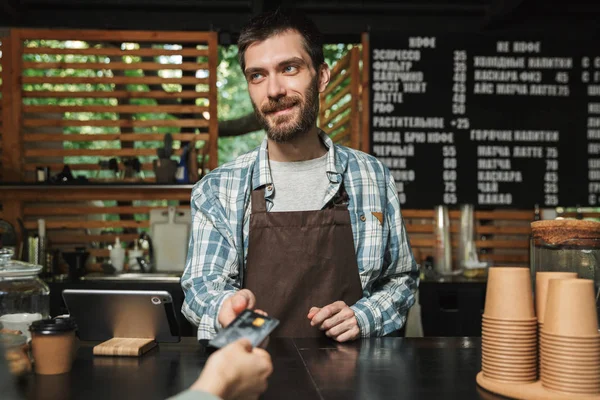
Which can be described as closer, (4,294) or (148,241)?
(4,294)

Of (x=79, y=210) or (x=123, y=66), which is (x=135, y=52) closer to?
(x=123, y=66)

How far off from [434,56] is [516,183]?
1.03 m

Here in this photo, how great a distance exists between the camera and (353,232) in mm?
2148

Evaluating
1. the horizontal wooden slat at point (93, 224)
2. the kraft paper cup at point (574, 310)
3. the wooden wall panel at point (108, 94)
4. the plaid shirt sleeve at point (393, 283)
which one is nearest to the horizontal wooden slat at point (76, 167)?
the wooden wall panel at point (108, 94)

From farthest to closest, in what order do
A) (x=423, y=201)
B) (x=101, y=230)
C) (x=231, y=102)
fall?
(x=231, y=102), (x=101, y=230), (x=423, y=201)

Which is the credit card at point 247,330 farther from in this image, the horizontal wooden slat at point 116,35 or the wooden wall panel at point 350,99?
the horizontal wooden slat at point 116,35

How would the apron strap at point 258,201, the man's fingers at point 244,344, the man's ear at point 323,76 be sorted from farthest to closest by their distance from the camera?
the man's ear at point 323,76, the apron strap at point 258,201, the man's fingers at point 244,344

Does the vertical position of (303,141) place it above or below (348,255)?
above

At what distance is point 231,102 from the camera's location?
33.6 feet

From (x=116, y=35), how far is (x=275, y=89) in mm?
2790

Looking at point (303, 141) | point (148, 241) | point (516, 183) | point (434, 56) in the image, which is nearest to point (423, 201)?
point (516, 183)

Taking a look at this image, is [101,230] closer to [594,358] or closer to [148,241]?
[148,241]

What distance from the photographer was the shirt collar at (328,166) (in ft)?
7.07

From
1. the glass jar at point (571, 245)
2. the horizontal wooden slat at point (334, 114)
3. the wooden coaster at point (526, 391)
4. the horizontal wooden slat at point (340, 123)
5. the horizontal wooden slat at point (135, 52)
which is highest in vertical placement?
the horizontal wooden slat at point (135, 52)
